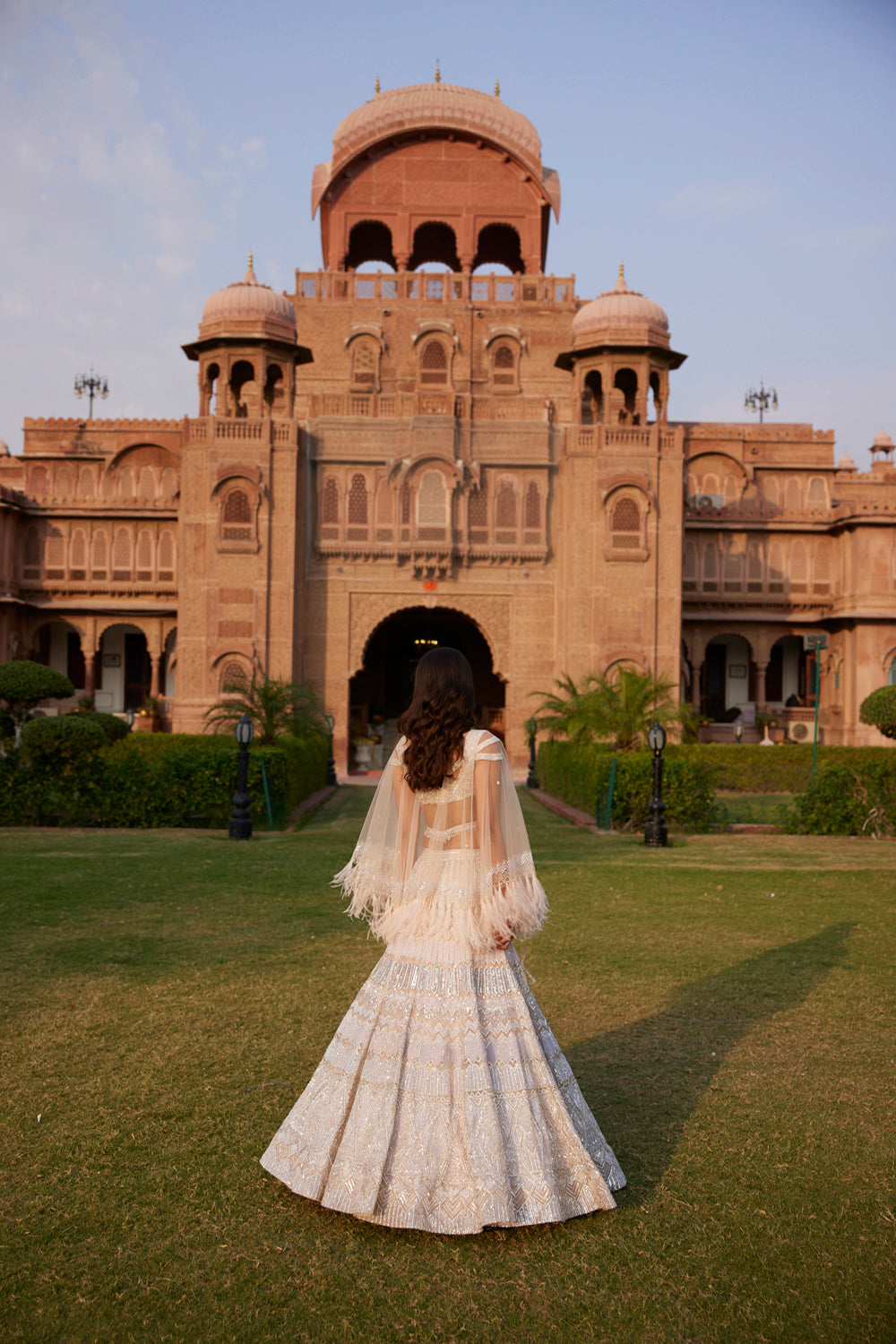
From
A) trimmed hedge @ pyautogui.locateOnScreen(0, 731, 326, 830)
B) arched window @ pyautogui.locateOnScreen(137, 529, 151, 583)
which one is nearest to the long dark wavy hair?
trimmed hedge @ pyautogui.locateOnScreen(0, 731, 326, 830)

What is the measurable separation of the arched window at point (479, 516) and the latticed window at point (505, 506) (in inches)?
10.3

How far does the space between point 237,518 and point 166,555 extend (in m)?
5.10

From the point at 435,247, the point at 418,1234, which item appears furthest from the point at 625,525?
the point at 418,1234

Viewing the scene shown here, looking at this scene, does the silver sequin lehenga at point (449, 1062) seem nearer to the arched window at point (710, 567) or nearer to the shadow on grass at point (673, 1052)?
the shadow on grass at point (673, 1052)

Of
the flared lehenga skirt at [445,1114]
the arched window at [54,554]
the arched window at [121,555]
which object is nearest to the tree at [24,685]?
the flared lehenga skirt at [445,1114]

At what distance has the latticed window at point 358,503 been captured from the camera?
26.4 meters

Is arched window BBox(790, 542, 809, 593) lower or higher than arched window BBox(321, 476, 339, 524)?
lower

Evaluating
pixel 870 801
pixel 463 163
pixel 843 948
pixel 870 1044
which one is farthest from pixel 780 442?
pixel 870 1044

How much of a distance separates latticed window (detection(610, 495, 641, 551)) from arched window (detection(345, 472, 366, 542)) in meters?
5.96

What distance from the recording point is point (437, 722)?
3631mm

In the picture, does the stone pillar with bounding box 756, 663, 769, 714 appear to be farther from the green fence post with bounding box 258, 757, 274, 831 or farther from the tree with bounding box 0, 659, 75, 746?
the tree with bounding box 0, 659, 75, 746

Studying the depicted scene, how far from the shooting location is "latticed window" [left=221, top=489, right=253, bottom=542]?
84.0 ft

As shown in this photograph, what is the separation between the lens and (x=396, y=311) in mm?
30016

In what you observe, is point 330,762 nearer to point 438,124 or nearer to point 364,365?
point 364,365
